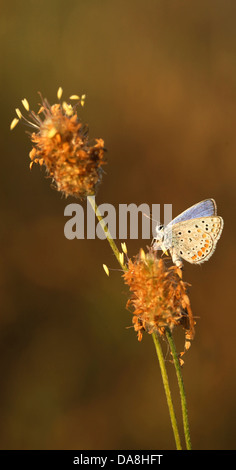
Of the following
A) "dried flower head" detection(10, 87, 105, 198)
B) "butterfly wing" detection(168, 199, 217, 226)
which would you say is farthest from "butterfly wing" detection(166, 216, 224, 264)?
"dried flower head" detection(10, 87, 105, 198)

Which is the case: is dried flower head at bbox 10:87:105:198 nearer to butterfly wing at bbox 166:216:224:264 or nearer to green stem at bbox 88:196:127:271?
green stem at bbox 88:196:127:271

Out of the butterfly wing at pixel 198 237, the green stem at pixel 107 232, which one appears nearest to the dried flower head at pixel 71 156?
the green stem at pixel 107 232

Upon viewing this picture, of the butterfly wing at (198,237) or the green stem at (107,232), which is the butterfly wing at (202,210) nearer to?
the butterfly wing at (198,237)

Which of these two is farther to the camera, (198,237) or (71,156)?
(198,237)

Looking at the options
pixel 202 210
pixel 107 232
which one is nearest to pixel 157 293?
pixel 107 232

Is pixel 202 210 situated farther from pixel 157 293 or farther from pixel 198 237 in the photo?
pixel 157 293
